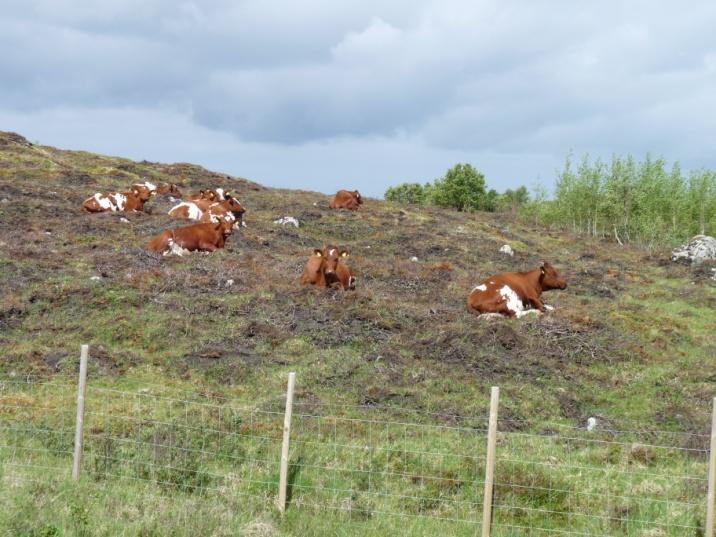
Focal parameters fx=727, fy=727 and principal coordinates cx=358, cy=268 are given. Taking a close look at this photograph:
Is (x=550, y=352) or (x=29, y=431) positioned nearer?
(x=29, y=431)

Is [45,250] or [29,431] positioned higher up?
[45,250]

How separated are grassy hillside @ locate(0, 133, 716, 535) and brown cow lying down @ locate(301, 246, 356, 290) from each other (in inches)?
26.4

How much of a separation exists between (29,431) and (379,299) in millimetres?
10355

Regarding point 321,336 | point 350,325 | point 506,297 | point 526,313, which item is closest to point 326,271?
point 350,325

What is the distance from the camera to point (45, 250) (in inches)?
876

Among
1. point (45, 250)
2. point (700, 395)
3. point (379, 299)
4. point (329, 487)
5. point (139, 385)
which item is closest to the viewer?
point (329, 487)

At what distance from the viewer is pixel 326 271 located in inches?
788

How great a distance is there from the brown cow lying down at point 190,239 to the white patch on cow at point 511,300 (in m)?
10.1

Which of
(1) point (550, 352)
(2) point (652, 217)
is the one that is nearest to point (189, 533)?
(1) point (550, 352)

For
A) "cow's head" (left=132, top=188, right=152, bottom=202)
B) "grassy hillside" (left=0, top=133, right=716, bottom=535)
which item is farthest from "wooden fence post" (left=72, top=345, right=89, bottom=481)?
"cow's head" (left=132, top=188, right=152, bottom=202)

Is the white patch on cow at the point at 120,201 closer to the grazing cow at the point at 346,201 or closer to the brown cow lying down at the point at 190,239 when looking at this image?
the brown cow lying down at the point at 190,239

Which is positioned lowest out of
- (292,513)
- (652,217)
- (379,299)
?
(292,513)

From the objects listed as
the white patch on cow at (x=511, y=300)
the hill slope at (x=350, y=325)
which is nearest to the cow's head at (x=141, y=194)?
the hill slope at (x=350, y=325)

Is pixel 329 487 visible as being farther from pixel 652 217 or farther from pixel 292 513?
pixel 652 217
